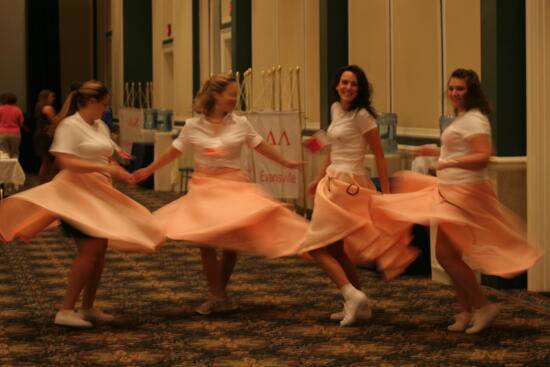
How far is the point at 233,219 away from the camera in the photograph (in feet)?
19.2

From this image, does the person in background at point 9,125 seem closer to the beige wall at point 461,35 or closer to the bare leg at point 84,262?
the beige wall at point 461,35

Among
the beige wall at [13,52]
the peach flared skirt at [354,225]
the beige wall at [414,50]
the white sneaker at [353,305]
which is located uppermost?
the beige wall at [13,52]

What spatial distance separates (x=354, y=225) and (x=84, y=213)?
1.53 metres

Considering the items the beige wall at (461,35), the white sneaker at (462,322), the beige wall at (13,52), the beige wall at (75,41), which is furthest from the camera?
the beige wall at (75,41)

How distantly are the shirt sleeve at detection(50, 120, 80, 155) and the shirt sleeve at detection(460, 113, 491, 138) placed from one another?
7.04 ft

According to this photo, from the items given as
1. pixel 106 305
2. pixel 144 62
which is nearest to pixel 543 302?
pixel 106 305

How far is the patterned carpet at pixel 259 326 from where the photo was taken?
5.03 m

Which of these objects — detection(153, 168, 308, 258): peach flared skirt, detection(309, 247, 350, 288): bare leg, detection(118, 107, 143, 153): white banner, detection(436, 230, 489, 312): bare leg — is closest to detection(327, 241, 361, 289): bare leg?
detection(309, 247, 350, 288): bare leg

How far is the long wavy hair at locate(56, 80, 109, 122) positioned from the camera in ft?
19.2

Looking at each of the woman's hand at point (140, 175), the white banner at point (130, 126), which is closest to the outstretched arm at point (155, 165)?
the woman's hand at point (140, 175)

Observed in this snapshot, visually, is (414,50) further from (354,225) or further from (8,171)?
(8,171)

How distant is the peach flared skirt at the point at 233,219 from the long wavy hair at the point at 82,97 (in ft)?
2.52

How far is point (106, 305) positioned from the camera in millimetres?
6617

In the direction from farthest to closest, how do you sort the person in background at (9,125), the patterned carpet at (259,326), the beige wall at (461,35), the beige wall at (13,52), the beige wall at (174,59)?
the beige wall at (13,52)
the beige wall at (174,59)
the person in background at (9,125)
the beige wall at (461,35)
the patterned carpet at (259,326)
